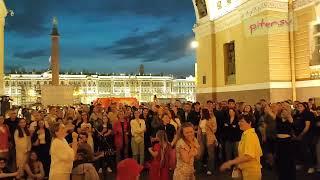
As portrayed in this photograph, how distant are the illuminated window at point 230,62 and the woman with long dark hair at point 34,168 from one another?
48.7 feet

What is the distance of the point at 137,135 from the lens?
13.3m

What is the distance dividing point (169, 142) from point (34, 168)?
11.8 feet

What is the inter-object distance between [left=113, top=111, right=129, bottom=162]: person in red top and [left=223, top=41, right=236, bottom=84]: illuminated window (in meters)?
11.3

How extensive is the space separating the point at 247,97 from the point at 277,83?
207 cm

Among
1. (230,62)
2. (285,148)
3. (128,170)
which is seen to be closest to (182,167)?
(128,170)

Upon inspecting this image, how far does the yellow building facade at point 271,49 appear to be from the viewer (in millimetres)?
19203

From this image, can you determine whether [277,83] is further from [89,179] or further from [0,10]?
[0,10]

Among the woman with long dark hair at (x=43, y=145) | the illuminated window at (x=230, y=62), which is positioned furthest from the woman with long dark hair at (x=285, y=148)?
the illuminated window at (x=230, y=62)

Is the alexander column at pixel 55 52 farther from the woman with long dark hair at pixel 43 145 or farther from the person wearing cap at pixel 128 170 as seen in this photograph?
the person wearing cap at pixel 128 170

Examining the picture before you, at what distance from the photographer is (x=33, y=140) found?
37.4ft

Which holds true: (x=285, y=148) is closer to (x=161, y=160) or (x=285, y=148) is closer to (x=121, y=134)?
(x=161, y=160)

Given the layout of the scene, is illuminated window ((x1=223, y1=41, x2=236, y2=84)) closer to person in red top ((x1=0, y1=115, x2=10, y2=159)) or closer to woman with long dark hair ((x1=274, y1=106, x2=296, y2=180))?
woman with long dark hair ((x1=274, y1=106, x2=296, y2=180))

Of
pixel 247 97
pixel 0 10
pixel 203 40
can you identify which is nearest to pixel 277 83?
pixel 247 97

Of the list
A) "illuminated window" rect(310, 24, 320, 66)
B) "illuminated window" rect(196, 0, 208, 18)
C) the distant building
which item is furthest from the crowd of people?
the distant building
